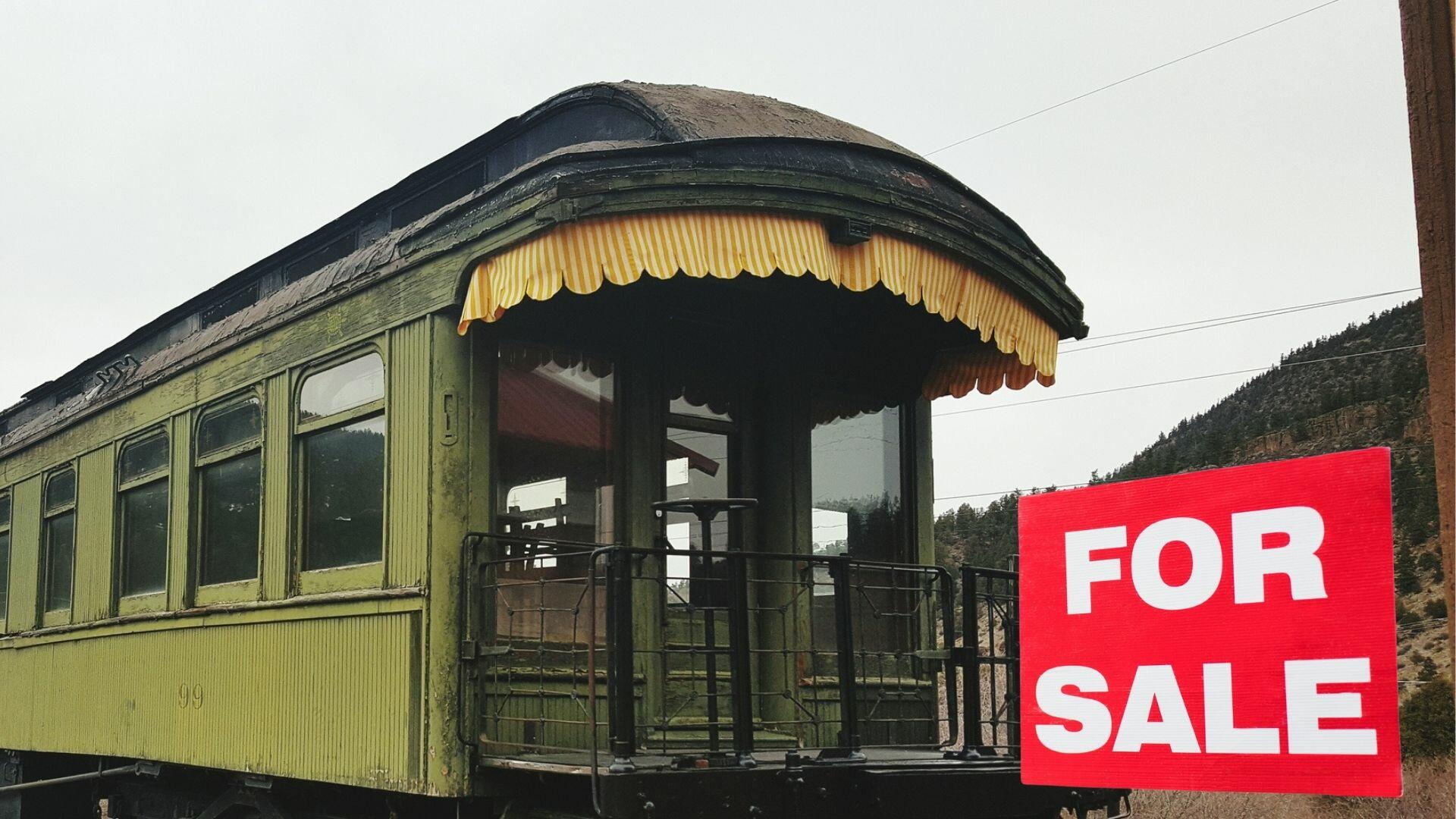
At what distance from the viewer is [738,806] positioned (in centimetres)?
479

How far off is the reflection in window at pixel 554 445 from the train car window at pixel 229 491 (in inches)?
69.8

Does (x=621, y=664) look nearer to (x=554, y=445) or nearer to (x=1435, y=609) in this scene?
(x=554, y=445)

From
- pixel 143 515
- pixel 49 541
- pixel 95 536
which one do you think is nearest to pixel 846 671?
pixel 143 515

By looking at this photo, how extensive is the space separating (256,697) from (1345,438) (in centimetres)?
2844

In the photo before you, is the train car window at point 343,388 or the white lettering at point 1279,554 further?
the train car window at point 343,388

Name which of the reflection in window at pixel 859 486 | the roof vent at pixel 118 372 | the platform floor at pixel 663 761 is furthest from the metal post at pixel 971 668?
the roof vent at pixel 118 372

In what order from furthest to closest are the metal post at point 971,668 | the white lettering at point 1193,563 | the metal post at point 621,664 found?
the metal post at point 971,668, the metal post at point 621,664, the white lettering at point 1193,563

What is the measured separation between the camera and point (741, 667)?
490 cm

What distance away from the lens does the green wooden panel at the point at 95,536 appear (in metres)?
9.00

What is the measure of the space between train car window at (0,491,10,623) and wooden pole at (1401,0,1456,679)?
1162 centimetres

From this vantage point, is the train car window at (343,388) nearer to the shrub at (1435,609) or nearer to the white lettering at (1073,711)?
the white lettering at (1073,711)

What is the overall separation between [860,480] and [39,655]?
6455 millimetres

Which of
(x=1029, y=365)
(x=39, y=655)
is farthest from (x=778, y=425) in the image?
(x=39, y=655)

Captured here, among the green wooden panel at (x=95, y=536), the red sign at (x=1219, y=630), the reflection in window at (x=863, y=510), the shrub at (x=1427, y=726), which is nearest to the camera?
the red sign at (x=1219, y=630)
